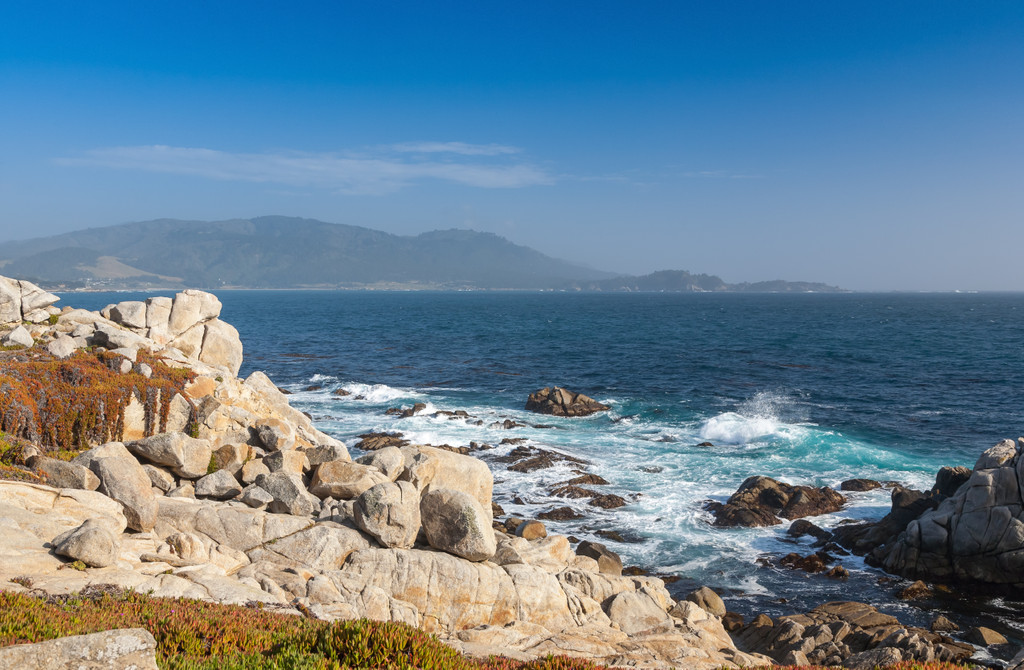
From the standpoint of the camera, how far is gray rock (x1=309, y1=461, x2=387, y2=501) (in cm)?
2142

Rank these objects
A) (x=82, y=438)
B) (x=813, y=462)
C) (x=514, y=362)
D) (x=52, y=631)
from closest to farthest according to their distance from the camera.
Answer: (x=52, y=631)
(x=82, y=438)
(x=813, y=462)
(x=514, y=362)

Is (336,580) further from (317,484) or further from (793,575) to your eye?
(793,575)

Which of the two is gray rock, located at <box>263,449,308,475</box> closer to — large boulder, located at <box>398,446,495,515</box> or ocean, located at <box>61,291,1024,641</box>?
large boulder, located at <box>398,446,495,515</box>

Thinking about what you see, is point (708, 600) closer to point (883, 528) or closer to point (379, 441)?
point (883, 528)

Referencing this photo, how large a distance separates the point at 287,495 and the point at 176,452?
4733 millimetres

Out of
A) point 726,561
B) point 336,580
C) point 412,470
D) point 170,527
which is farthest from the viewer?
point 726,561

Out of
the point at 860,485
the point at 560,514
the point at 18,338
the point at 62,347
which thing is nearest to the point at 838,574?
the point at 860,485

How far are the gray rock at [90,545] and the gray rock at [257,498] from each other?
601cm

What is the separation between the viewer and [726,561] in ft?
89.4

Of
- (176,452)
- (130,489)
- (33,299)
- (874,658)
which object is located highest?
(33,299)

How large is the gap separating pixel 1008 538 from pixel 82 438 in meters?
36.6

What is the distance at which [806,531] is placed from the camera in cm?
3003

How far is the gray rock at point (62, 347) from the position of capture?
89.4 ft

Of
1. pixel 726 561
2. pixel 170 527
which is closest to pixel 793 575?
pixel 726 561
